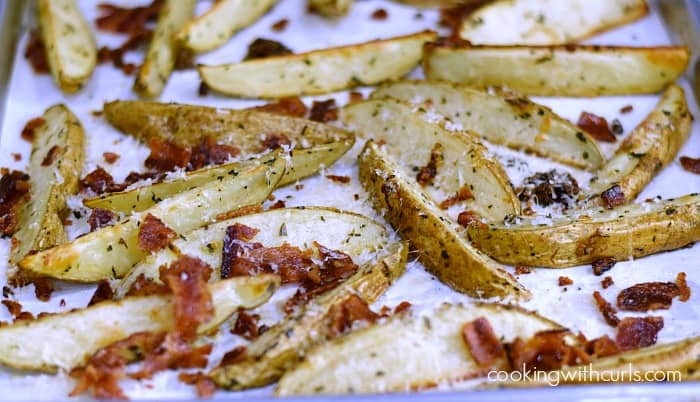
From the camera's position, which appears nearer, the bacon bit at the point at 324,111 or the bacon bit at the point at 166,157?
the bacon bit at the point at 166,157

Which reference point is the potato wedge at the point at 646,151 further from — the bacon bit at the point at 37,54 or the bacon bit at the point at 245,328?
the bacon bit at the point at 37,54

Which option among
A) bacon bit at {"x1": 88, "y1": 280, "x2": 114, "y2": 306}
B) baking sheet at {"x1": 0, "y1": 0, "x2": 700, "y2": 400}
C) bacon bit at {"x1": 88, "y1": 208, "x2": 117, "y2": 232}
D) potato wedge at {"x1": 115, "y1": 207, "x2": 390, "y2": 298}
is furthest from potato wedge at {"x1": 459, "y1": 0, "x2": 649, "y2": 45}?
bacon bit at {"x1": 88, "y1": 280, "x2": 114, "y2": 306}

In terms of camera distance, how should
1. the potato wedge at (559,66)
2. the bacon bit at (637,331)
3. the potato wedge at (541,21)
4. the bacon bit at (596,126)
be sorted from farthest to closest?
the potato wedge at (541,21), the potato wedge at (559,66), the bacon bit at (596,126), the bacon bit at (637,331)

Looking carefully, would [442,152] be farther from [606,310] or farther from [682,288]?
[682,288]

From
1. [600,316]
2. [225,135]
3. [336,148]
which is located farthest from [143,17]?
[600,316]

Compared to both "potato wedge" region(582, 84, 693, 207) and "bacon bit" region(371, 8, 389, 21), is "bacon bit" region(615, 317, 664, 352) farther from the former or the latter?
"bacon bit" region(371, 8, 389, 21)

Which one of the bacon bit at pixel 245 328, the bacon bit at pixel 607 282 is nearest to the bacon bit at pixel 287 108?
the bacon bit at pixel 245 328
